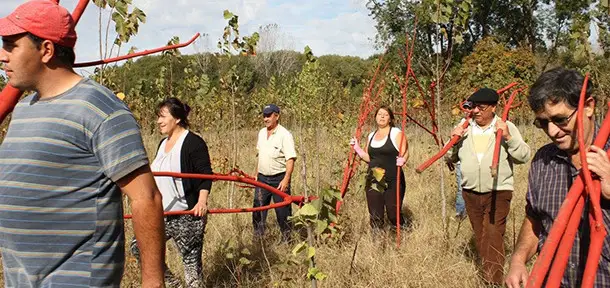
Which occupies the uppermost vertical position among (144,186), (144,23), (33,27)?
(144,23)

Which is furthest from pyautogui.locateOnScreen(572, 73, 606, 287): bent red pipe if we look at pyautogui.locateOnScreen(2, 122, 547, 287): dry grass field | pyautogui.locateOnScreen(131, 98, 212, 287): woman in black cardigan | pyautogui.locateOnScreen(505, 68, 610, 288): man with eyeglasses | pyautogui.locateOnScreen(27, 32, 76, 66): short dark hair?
pyautogui.locateOnScreen(131, 98, 212, 287): woman in black cardigan

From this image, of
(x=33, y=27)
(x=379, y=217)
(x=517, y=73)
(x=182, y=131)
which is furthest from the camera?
(x=517, y=73)

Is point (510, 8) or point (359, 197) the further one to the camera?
point (510, 8)

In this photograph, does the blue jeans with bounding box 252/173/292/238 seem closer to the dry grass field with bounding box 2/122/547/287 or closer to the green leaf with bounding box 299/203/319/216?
the dry grass field with bounding box 2/122/547/287

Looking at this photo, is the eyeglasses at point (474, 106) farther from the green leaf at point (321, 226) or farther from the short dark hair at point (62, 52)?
the short dark hair at point (62, 52)

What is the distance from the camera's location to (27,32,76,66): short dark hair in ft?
5.49

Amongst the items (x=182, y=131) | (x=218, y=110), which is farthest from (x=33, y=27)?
(x=218, y=110)

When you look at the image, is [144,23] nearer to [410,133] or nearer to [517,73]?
[410,133]

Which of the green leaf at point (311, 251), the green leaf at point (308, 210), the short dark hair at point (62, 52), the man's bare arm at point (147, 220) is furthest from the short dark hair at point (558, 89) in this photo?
the short dark hair at point (62, 52)

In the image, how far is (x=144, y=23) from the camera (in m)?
3.02

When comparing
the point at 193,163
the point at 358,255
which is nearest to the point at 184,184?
the point at 193,163

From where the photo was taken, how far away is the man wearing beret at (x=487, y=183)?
4.28 meters

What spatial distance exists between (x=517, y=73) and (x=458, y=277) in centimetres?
2075

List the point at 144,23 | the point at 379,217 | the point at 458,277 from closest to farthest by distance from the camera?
the point at 144,23
the point at 458,277
the point at 379,217
